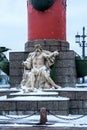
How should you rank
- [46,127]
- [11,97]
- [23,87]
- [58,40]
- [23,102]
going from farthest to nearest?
[58,40], [23,87], [11,97], [23,102], [46,127]

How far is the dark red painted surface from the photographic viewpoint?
16.8 meters

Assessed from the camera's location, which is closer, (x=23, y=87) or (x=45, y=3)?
(x=23, y=87)

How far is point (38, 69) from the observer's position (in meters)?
15.5

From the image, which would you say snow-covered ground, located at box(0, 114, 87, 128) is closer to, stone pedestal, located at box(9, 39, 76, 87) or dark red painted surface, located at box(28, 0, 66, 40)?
stone pedestal, located at box(9, 39, 76, 87)

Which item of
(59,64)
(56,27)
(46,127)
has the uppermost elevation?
(56,27)

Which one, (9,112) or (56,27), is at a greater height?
(56,27)

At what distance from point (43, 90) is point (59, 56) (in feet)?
6.45

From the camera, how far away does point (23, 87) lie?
608 inches

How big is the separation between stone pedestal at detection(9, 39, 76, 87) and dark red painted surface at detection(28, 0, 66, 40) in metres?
0.26

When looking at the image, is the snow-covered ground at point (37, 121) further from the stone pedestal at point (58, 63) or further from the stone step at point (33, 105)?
the stone pedestal at point (58, 63)

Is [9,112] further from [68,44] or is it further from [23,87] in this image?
[68,44]

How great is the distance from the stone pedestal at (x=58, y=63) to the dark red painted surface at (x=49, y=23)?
0.87 ft

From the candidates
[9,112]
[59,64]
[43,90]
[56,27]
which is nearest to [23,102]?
[9,112]

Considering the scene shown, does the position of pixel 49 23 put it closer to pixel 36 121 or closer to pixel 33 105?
pixel 33 105
